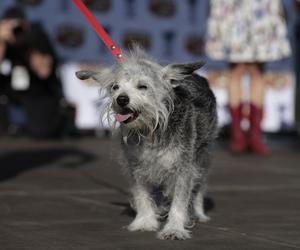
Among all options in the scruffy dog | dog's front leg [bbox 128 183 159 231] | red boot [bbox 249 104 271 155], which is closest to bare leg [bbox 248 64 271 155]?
red boot [bbox 249 104 271 155]

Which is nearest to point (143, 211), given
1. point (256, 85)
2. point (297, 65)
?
point (256, 85)

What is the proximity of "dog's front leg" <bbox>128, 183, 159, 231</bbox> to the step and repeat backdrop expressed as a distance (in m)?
7.70

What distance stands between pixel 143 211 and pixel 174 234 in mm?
461

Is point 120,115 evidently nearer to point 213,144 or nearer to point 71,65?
point 213,144

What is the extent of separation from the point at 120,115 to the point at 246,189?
251 centimetres

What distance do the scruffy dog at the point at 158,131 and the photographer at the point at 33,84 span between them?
754cm

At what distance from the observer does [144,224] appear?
5.03m

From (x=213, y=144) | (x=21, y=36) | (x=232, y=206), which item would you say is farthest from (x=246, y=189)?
(x=21, y=36)

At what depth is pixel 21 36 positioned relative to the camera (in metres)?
12.3

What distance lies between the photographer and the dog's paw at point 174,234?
15.4 feet

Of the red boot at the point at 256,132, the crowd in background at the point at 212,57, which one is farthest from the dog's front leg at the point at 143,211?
the red boot at the point at 256,132

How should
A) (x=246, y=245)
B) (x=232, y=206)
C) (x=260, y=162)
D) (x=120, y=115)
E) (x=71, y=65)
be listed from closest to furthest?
(x=246, y=245), (x=120, y=115), (x=232, y=206), (x=260, y=162), (x=71, y=65)

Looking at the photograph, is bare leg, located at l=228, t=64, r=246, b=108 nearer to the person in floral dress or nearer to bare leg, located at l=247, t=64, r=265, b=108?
the person in floral dress

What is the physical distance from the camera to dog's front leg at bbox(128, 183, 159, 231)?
502 centimetres
